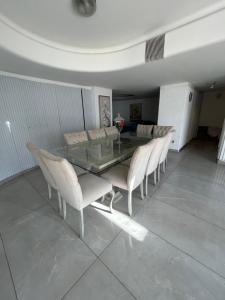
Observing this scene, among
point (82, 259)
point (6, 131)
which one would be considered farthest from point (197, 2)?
point (6, 131)

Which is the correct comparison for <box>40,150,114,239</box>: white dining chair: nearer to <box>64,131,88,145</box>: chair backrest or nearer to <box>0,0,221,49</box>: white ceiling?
<box>64,131,88,145</box>: chair backrest

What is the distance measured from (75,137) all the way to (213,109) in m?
6.50

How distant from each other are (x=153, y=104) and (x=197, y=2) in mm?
6118

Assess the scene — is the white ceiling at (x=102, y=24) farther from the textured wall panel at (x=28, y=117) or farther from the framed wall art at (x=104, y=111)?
the framed wall art at (x=104, y=111)

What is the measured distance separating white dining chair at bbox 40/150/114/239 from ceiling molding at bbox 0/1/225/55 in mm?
1681

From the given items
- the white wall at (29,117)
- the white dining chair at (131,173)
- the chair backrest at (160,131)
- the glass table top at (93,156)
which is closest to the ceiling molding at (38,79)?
the white wall at (29,117)

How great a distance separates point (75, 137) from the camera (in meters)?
2.62

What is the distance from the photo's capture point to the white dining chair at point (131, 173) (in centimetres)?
141

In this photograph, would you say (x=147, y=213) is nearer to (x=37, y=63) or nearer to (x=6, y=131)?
(x=37, y=63)

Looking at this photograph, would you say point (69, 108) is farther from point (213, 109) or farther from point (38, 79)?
point (213, 109)

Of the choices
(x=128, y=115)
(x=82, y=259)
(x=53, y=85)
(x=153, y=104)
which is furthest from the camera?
(x=128, y=115)

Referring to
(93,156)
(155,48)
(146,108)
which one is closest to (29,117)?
(93,156)

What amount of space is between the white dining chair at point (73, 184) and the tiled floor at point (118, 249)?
0.25 meters

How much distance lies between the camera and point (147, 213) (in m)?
1.69
